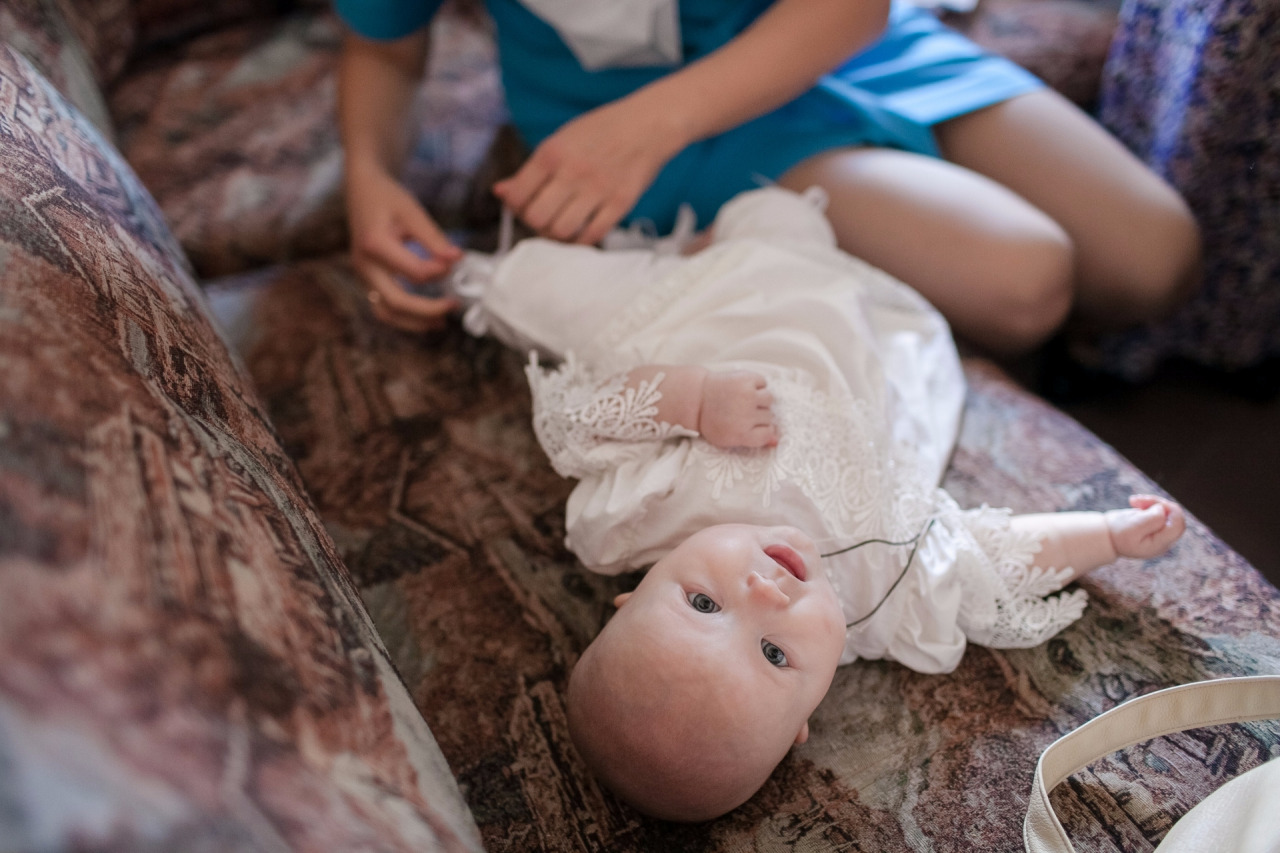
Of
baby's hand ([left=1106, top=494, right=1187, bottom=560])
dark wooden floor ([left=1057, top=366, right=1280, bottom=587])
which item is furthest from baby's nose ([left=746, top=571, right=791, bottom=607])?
dark wooden floor ([left=1057, top=366, right=1280, bottom=587])

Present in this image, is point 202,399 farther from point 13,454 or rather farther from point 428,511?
point 428,511

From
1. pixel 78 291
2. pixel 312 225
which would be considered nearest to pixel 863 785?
pixel 78 291

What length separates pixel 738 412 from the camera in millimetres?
750

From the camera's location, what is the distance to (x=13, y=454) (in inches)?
13.8

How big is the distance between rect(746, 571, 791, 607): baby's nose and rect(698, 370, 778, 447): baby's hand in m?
0.15

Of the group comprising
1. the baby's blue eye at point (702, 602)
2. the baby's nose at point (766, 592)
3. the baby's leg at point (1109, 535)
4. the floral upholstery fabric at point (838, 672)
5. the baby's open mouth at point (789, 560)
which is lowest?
the floral upholstery fabric at point (838, 672)

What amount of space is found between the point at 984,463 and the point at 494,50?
1.21m

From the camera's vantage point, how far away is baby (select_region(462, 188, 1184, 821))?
62cm

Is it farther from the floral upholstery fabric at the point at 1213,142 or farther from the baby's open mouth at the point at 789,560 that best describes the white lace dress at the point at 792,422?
the floral upholstery fabric at the point at 1213,142

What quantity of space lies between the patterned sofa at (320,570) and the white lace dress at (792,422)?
51 millimetres

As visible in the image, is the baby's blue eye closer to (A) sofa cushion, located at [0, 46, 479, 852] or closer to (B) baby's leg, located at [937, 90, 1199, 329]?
(A) sofa cushion, located at [0, 46, 479, 852]

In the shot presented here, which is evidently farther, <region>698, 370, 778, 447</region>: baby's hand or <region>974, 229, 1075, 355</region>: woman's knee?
<region>974, 229, 1075, 355</region>: woman's knee

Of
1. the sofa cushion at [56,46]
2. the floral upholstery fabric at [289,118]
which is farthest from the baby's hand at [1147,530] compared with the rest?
the sofa cushion at [56,46]

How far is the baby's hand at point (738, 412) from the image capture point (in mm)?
750
